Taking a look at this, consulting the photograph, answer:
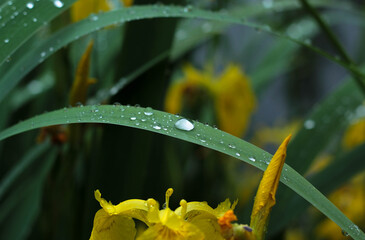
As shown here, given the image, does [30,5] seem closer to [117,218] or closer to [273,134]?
[117,218]

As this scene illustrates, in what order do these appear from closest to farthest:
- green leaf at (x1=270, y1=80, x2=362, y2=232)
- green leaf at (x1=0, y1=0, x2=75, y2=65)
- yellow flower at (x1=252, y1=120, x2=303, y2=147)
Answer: green leaf at (x1=0, y1=0, x2=75, y2=65) → green leaf at (x1=270, y1=80, x2=362, y2=232) → yellow flower at (x1=252, y1=120, x2=303, y2=147)

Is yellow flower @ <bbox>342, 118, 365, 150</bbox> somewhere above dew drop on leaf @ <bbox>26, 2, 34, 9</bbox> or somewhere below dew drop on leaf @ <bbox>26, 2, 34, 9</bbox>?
above

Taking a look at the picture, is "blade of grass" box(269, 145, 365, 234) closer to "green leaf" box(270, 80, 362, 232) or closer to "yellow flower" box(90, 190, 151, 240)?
"green leaf" box(270, 80, 362, 232)

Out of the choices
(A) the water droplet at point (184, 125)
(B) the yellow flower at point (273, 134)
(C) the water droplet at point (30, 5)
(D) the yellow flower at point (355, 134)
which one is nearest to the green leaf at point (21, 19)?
(C) the water droplet at point (30, 5)

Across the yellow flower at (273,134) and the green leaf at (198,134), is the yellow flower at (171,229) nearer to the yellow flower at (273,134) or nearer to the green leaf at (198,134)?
the green leaf at (198,134)

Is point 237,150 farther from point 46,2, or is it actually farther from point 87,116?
point 46,2

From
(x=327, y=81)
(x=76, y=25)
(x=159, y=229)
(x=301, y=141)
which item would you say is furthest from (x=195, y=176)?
(x=327, y=81)

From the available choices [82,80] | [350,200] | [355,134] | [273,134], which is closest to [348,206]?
[350,200]

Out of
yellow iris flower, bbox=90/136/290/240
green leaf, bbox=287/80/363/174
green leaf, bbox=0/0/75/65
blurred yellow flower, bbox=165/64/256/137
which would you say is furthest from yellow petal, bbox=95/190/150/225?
blurred yellow flower, bbox=165/64/256/137
